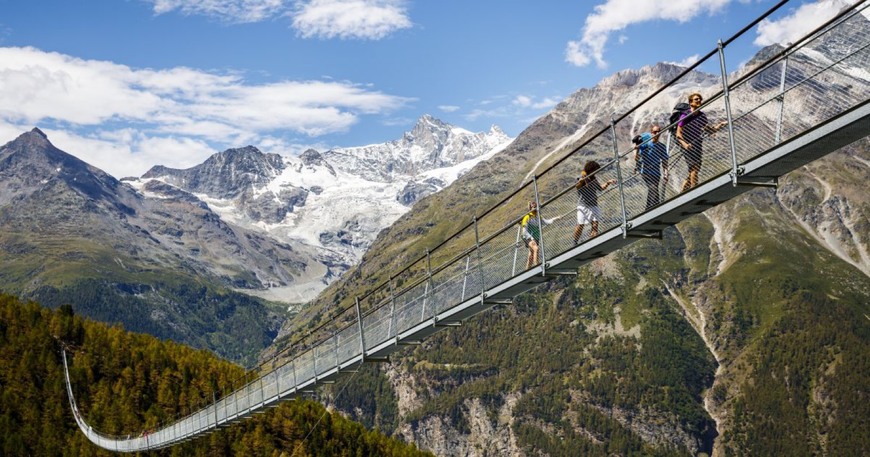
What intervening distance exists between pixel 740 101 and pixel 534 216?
757cm

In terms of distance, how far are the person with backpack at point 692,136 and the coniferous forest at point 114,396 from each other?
11211 centimetres

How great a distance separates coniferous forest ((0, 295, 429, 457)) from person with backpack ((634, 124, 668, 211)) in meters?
111

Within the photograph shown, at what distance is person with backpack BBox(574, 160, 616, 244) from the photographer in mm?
24391

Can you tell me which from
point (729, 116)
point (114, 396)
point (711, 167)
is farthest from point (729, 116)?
point (114, 396)

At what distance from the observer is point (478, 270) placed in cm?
3008

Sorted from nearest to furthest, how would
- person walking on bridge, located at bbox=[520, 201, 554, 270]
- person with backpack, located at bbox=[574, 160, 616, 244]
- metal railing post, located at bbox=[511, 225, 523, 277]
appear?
person with backpack, located at bbox=[574, 160, 616, 244] → person walking on bridge, located at bbox=[520, 201, 554, 270] → metal railing post, located at bbox=[511, 225, 523, 277]

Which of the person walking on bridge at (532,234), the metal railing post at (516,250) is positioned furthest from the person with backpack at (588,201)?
the metal railing post at (516,250)

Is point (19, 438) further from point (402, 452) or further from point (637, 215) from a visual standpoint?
point (637, 215)

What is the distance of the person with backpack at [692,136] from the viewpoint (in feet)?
68.6

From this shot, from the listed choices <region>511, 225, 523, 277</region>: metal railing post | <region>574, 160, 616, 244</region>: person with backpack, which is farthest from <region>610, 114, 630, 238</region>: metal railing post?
<region>511, 225, 523, 277</region>: metal railing post

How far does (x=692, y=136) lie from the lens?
21.2 metres

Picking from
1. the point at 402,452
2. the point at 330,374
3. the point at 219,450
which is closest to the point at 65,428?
the point at 219,450

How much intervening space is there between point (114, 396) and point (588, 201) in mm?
135719

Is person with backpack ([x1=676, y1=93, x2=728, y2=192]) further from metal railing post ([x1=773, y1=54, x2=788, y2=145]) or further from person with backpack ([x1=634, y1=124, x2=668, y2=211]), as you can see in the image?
metal railing post ([x1=773, y1=54, x2=788, y2=145])
